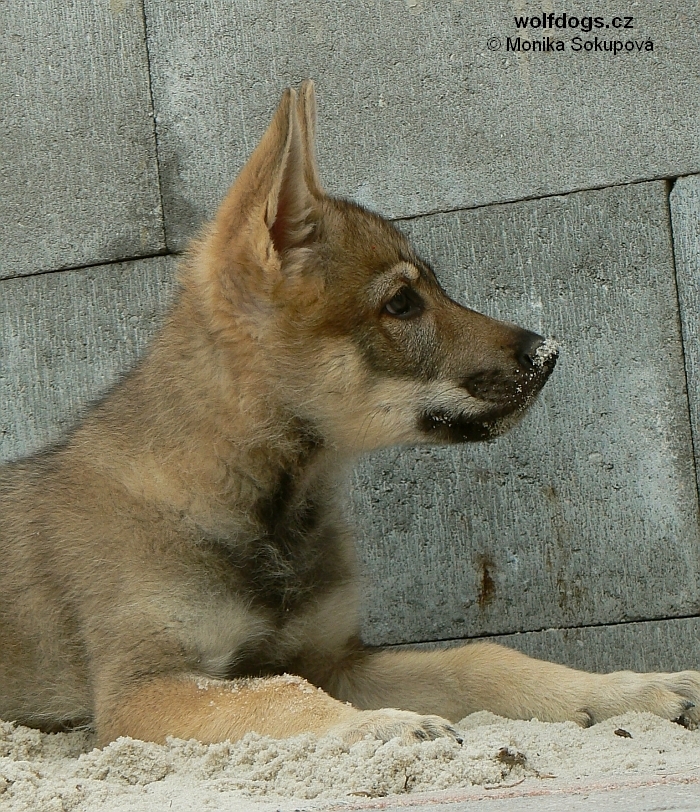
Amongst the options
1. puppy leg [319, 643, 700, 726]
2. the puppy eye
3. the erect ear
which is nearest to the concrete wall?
puppy leg [319, 643, 700, 726]

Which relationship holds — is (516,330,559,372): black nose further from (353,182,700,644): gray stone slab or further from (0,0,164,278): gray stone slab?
(0,0,164,278): gray stone slab

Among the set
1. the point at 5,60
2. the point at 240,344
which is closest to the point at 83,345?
the point at 5,60

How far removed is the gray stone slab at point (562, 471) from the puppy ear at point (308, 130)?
4.51 feet

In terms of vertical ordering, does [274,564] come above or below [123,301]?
below

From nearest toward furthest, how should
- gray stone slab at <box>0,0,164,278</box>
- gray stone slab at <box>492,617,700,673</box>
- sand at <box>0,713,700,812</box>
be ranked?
1. sand at <box>0,713,700,812</box>
2. gray stone slab at <box>492,617,700,673</box>
3. gray stone slab at <box>0,0,164,278</box>

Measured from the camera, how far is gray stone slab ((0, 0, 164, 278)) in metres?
5.54

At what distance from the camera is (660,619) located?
520 centimetres

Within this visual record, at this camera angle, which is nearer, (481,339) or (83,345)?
(481,339)

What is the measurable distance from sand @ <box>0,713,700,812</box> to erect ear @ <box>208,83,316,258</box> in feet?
5.40

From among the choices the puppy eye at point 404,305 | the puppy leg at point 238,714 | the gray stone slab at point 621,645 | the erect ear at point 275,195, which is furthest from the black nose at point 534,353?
the gray stone slab at point 621,645

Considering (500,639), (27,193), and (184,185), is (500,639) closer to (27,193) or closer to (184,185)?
(184,185)

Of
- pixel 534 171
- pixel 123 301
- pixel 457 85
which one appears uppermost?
pixel 457 85

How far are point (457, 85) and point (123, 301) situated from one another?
1.88 m

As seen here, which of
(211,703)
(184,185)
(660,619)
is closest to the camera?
(211,703)
